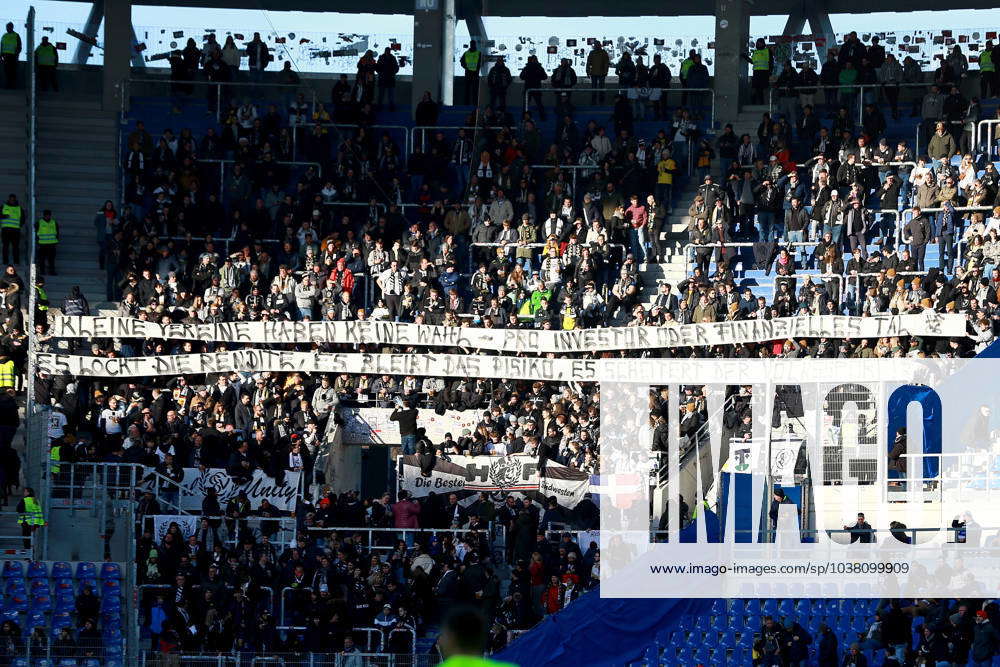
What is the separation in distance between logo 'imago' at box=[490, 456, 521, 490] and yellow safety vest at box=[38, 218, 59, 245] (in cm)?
1012

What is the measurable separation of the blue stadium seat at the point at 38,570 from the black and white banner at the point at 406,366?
6.95m

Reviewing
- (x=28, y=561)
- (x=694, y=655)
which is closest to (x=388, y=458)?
(x=28, y=561)

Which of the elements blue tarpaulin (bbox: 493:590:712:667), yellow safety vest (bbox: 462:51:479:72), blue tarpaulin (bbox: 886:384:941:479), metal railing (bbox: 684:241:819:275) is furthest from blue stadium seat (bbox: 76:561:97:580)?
yellow safety vest (bbox: 462:51:479:72)

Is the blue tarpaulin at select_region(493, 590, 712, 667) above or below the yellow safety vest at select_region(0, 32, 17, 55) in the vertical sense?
below

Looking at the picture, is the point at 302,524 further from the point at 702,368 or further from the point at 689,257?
the point at 689,257

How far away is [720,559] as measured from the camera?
22000 millimetres

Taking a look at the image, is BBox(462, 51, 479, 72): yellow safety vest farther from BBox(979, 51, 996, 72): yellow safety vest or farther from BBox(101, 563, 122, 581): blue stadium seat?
BBox(101, 563, 122, 581): blue stadium seat

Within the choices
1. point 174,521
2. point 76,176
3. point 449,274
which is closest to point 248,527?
point 174,521

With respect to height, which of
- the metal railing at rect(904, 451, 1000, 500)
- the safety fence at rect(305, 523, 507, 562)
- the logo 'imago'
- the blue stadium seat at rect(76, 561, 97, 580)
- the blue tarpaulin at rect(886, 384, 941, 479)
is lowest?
the blue stadium seat at rect(76, 561, 97, 580)

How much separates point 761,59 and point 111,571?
1806cm

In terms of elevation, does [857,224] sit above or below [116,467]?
above

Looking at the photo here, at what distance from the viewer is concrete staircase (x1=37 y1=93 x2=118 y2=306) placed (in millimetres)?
33094

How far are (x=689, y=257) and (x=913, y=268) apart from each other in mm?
4301

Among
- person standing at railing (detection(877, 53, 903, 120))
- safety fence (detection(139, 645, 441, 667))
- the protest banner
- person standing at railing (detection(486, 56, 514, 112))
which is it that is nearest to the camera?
safety fence (detection(139, 645, 441, 667))
